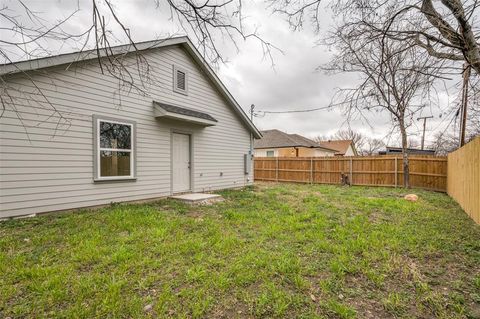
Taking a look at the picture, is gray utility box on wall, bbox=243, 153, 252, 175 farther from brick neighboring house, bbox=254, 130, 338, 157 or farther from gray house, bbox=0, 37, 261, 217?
brick neighboring house, bbox=254, 130, 338, 157

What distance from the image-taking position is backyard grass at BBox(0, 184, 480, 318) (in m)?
2.40

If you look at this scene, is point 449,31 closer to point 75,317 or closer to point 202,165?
point 75,317

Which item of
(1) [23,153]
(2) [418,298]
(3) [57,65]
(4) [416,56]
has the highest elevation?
(3) [57,65]

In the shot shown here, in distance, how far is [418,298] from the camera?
260 cm

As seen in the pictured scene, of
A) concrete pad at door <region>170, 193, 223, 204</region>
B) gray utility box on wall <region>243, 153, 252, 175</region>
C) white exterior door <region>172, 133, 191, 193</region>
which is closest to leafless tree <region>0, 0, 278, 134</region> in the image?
concrete pad at door <region>170, 193, 223, 204</region>

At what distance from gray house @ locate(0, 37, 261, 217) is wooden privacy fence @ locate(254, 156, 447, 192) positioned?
7282 mm

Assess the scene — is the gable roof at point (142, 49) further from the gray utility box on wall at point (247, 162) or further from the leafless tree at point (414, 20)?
the leafless tree at point (414, 20)

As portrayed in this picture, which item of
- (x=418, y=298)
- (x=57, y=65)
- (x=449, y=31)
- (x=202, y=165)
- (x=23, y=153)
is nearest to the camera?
(x=418, y=298)

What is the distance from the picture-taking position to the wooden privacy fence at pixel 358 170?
11742 millimetres

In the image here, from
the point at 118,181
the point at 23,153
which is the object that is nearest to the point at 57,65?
the point at 23,153

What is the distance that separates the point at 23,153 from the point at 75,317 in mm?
4621

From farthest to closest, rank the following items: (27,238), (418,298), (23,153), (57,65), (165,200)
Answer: (165,200)
(57,65)
(23,153)
(27,238)
(418,298)

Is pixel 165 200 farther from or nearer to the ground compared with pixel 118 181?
nearer to the ground

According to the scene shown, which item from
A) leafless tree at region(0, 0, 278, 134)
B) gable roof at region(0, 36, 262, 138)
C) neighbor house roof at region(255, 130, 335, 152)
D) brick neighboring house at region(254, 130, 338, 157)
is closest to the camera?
leafless tree at region(0, 0, 278, 134)
